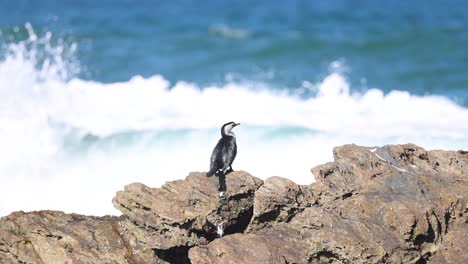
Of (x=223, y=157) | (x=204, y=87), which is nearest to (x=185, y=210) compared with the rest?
(x=223, y=157)

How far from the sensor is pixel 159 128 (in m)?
21.9

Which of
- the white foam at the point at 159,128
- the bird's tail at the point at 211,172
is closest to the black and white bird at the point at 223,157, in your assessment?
the bird's tail at the point at 211,172

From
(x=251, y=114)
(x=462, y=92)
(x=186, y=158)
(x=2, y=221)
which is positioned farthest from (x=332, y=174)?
(x=462, y=92)

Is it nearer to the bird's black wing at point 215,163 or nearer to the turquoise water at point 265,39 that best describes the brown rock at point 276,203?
the bird's black wing at point 215,163

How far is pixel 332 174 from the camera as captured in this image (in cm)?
1061

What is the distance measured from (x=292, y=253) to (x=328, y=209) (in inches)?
27.1

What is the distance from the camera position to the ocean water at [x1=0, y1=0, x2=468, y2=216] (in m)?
19.3

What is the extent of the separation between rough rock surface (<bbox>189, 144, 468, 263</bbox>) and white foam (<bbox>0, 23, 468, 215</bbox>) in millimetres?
6594

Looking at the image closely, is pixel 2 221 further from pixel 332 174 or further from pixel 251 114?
pixel 251 114

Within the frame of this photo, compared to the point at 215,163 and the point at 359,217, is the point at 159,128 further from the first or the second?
the point at 359,217

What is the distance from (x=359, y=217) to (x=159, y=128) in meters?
12.2

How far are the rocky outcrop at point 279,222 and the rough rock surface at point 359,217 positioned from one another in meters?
0.01

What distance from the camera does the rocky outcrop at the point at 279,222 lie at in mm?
9781

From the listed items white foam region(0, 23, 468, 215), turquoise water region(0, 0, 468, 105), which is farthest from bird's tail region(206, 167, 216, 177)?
turquoise water region(0, 0, 468, 105)
